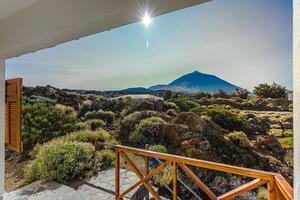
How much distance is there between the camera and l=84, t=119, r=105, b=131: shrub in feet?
14.3

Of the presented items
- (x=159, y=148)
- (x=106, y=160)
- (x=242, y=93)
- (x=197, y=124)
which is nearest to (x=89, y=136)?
(x=106, y=160)

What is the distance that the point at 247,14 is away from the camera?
9.37 ft

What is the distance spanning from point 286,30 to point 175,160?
6.45 feet

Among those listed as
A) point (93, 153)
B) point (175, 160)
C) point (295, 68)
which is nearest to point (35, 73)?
point (93, 153)

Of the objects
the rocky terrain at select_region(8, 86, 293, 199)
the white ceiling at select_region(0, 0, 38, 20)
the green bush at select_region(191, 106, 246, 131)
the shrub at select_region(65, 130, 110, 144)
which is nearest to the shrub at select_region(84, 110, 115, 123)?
the rocky terrain at select_region(8, 86, 293, 199)

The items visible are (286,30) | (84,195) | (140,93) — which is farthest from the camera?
(140,93)

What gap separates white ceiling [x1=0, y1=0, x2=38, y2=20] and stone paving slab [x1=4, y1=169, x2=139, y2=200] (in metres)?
2.64

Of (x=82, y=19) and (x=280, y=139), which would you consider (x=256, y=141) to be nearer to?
(x=280, y=139)

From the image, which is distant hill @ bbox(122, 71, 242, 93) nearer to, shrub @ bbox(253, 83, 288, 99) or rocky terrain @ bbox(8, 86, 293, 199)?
rocky terrain @ bbox(8, 86, 293, 199)

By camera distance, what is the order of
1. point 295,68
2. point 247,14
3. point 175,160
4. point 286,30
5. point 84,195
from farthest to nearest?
point 84,195
point 247,14
point 286,30
point 175,160
point 295,68

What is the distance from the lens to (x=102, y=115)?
4336 mm

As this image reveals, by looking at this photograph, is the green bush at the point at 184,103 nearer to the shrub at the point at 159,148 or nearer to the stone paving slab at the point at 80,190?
the shrub at the point at 159,148

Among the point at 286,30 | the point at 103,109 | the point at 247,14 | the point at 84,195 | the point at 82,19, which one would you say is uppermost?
the point at 247,14

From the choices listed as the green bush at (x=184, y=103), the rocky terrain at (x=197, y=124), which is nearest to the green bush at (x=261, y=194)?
the rocky terrain at (x=197, y=124)
